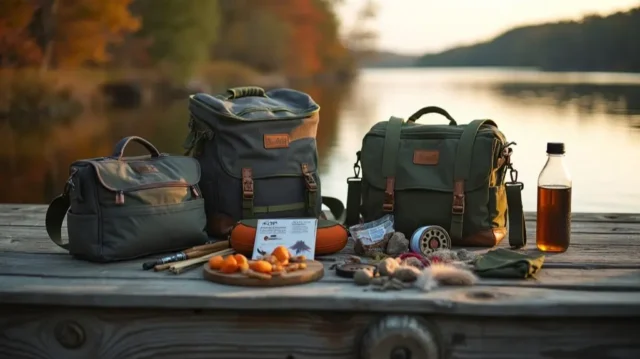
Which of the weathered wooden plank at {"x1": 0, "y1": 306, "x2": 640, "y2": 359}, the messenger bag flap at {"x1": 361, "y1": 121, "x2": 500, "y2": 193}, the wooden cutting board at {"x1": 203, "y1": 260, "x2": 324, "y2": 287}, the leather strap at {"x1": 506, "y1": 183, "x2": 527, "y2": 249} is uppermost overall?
the messenger bag flap at {"x1": 361, "y1": 121, "x2": 500, "y2": 193}

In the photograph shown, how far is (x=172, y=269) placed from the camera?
9.12ft

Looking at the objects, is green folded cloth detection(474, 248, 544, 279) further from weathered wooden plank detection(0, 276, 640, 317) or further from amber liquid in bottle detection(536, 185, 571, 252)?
amber liquid in bottle detection(536, 185, 571, 252)

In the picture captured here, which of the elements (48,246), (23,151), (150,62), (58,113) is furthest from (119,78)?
(48,246)

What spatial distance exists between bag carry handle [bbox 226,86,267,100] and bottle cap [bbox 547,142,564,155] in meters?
1.17

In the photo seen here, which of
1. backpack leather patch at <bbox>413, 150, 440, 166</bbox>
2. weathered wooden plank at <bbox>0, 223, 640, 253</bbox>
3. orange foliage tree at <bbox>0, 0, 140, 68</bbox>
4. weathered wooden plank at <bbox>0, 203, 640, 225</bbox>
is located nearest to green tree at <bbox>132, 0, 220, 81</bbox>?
orange foliage tree at <bbox>0, 0, 140, 68</bbox>

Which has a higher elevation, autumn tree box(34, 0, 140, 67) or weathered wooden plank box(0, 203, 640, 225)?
autumn tree box(34, 0, 140, 67)

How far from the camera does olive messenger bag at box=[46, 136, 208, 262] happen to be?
289 centimetres

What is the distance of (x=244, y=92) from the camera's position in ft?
11.4

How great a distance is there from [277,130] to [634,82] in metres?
7.14

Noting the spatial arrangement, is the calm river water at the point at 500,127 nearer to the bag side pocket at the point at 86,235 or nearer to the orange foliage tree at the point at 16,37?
the orange foliage tree at the point at 16,37

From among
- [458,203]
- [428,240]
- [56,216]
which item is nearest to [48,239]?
[56,216]

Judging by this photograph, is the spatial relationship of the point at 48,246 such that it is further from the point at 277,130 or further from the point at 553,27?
the point at 553,27

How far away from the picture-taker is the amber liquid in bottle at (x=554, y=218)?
3064 millimetres

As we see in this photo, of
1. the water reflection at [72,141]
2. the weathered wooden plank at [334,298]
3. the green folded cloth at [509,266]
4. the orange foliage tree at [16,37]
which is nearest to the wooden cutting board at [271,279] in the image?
the weathered wooden plank at [334,298]
